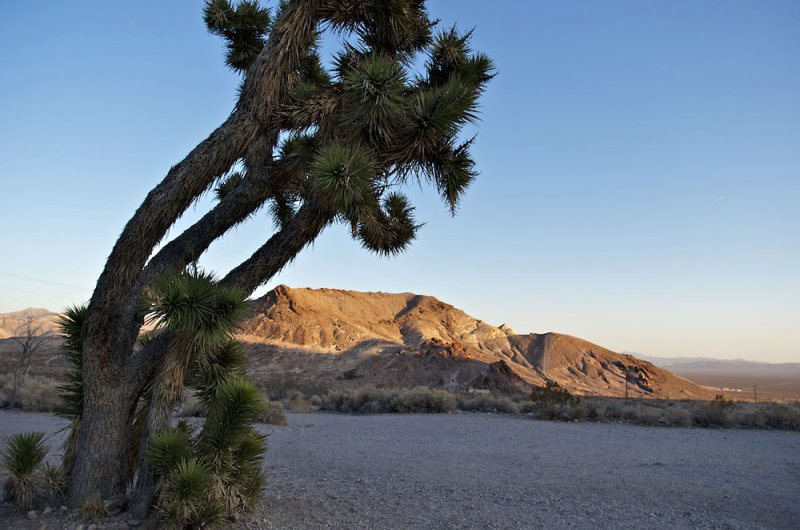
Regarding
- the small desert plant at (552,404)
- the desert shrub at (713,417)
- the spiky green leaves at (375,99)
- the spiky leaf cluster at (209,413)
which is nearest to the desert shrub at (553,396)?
the small desert plant at (552,404)

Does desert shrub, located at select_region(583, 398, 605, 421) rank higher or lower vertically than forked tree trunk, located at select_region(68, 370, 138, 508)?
lower

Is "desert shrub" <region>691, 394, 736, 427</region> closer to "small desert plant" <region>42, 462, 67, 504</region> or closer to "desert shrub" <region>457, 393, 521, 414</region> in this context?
"desert shrub" <region>457, 393, 521, 414</region>

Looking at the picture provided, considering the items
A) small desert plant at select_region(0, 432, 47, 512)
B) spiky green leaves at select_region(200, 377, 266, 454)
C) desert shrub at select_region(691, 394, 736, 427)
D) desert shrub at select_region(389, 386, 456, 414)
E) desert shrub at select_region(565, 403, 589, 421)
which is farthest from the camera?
desert shrub at select_region(389, 386, 456, 414)

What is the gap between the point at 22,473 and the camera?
211 inches

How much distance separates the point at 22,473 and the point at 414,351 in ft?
126

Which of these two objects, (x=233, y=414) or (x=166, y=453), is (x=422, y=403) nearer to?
(x=233, y=414)

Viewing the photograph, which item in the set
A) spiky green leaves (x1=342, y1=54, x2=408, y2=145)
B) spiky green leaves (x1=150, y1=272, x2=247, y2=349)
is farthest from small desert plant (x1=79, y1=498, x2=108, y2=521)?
spiky green leaves (x1=342, y1=54, x2=408, y2=145)

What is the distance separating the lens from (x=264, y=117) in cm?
583

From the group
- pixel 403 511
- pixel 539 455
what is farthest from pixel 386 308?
pixel 403 511

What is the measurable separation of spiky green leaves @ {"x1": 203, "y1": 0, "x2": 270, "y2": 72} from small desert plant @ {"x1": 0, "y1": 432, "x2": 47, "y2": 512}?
5.34 meters

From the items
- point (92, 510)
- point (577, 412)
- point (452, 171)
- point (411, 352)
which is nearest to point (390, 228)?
point (452, 171)

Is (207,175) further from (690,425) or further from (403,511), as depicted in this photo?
(690,425)

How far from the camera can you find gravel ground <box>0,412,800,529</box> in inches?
228

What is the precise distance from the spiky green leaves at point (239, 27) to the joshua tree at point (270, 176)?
139 cm
